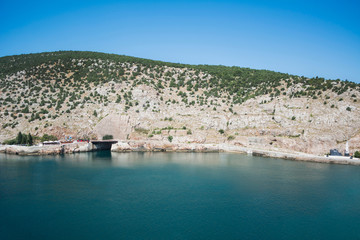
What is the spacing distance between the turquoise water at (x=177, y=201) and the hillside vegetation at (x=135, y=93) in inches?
707

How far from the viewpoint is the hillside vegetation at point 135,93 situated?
181 ft

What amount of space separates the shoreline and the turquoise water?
2.74m

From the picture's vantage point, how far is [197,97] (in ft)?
222

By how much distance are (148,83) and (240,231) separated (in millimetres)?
56530

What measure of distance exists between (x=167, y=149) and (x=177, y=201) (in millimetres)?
27340

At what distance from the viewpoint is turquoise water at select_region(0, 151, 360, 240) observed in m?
19.5

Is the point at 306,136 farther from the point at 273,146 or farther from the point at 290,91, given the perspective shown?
the point at 290,91

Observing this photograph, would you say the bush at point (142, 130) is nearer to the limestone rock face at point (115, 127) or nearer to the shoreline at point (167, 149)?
the limestone rock face at point (115, 127)

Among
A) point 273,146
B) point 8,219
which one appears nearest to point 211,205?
point 8,219

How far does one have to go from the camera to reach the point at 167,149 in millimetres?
51906

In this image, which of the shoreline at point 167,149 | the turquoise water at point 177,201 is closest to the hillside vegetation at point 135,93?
the shoreline at point 167,149

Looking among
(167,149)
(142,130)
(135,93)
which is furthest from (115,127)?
(135,93)

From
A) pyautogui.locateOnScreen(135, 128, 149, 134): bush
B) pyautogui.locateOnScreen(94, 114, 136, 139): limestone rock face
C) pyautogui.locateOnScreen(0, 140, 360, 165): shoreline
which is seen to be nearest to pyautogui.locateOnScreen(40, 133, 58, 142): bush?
pyautogui.locateOnScreen(0, 140, 360, 165): shoreline

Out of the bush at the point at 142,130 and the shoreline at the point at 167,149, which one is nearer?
the shoreline at the point at 167,149
